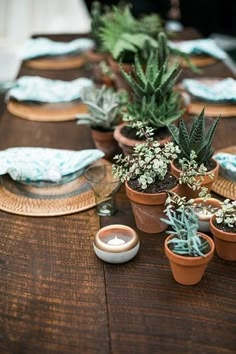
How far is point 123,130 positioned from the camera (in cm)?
146

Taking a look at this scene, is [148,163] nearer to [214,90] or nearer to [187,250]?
[187,250]

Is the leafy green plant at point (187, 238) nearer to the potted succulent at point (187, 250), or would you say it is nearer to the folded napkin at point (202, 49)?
the potted succulent at point (187, 250)

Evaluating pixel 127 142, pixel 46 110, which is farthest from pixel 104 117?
pixel 46 110

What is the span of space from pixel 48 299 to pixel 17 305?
6cm

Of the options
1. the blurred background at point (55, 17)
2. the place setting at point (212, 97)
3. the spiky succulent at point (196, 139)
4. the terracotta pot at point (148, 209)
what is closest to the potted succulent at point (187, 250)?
the terracotta pot at point (148, 209)

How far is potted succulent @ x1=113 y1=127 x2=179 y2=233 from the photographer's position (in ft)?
3.61

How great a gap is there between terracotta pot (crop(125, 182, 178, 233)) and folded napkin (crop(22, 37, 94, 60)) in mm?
1484

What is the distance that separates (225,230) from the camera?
108 cm

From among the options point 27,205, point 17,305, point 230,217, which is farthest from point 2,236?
point 230,217

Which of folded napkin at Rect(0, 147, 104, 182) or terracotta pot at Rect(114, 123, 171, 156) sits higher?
terracotta pot at Rect(114, 123, 171, 156)

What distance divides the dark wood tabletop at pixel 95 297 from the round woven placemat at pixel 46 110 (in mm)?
647

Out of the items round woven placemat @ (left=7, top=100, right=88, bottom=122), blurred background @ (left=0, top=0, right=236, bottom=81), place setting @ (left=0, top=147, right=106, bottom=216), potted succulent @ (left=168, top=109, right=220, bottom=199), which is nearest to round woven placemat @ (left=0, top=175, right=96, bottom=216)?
place setting @ (left=0, top=147, right=106, bottom=216)

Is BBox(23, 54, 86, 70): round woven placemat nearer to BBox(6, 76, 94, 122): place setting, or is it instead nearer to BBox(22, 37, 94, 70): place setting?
BBox(22, 37, 94, 70): place setting

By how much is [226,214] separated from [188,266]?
0.16 metres
